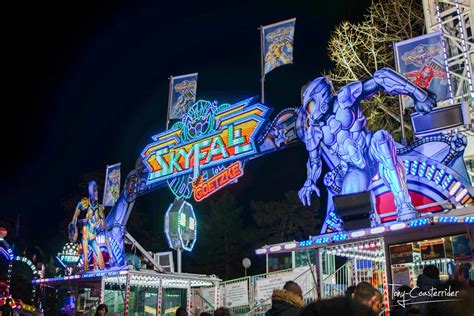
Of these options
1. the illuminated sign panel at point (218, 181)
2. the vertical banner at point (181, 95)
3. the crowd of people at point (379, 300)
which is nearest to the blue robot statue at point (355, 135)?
the illuminated sign panel at point (218, 181)

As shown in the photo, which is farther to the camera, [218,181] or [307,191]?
[218,181]

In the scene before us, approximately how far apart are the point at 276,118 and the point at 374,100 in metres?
9.43

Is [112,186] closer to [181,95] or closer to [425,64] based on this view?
[181,95]

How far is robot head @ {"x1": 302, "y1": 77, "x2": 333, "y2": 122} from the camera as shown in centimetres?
1388

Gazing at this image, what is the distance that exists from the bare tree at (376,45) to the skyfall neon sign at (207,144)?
25.2 ft

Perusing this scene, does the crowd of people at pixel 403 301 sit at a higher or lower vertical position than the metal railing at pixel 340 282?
lower

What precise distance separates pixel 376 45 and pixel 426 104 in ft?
43.5

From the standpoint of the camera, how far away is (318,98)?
1405 centimetres

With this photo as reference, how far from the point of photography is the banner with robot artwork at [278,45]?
706 inches

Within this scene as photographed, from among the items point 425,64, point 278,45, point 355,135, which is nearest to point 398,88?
point 425,64

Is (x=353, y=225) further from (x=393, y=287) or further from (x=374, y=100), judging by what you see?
(x=374, y=100)

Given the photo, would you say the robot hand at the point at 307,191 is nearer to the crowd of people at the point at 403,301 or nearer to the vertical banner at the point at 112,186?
the crowd of people at the point at 403,301

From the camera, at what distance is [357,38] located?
77.1 ft

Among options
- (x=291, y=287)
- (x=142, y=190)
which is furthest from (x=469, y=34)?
(x=291, y=287)
